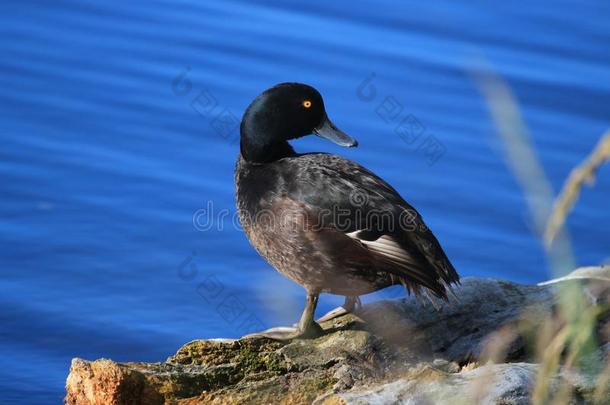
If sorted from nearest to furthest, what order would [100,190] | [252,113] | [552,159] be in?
[252,113], [100,190], [552,159]

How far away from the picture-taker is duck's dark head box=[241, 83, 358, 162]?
5.75 meters

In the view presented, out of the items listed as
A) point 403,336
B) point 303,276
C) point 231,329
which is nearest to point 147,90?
point 231,329

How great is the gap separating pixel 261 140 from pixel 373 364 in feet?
5.50

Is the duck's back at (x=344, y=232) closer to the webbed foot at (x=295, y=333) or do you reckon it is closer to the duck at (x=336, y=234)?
the duck at (x=336, y=234)

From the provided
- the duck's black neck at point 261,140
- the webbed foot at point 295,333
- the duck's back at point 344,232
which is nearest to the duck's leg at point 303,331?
the webbed foot at point 295,333

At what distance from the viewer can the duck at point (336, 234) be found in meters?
4.99

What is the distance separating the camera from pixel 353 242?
16.6ft

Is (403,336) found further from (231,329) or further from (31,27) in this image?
(31,27)

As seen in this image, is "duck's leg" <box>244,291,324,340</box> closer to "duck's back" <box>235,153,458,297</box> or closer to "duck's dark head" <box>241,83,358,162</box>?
"duck's back" <box>235,153,458,297</box>

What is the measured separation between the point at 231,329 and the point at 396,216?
2189 millimetres

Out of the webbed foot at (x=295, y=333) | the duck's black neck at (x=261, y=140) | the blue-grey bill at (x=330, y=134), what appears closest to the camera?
the webbed foot at (x=295, y=333)

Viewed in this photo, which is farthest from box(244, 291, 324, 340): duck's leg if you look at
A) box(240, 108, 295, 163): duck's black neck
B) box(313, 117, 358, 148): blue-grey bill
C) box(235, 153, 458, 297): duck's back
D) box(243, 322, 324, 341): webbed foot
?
box(313, 117, 358, 148): blue-grey bill

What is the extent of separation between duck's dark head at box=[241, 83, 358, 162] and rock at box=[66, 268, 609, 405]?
105cm

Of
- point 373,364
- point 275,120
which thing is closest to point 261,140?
point 275,120
